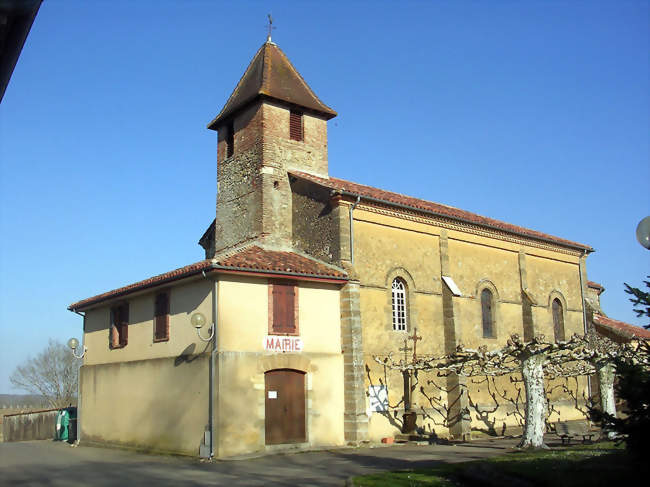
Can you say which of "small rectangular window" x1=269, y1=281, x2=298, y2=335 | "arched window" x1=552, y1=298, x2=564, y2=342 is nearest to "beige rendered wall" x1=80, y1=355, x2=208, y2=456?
"small rectangular window" x1=269, y1=281, x2=298, y2=335

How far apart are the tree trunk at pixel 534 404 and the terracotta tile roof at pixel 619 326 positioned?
44.6 feet

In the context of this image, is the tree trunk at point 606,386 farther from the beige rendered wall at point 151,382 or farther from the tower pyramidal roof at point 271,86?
the tower pyramidal roof at point 271,86

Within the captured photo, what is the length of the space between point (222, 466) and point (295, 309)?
211 inches

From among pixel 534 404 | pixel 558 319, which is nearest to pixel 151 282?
pixel 534 404

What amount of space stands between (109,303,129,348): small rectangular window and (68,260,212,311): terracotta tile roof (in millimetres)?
577

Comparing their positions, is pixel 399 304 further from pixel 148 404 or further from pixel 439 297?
pixel 148 404

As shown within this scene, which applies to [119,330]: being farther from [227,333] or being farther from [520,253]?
[520,253]

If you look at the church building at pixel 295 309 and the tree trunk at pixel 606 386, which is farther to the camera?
the tree trunk at pixel 606 386

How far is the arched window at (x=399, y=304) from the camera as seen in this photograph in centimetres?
2250

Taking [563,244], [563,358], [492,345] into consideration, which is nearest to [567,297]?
[563,244]

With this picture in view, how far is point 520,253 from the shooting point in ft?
90.9

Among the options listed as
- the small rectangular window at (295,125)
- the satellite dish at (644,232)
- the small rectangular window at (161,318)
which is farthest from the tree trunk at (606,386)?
the small rectangular window at (161,318)

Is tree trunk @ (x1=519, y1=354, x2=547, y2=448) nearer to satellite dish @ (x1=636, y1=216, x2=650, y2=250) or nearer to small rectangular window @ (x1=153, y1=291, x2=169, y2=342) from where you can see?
satellite dish @ (x1=636, y1=216, x2=650, y2=250)

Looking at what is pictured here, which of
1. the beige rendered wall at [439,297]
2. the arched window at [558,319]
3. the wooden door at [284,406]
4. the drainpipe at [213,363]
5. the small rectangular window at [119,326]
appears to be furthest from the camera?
the arched window at [558,319]
